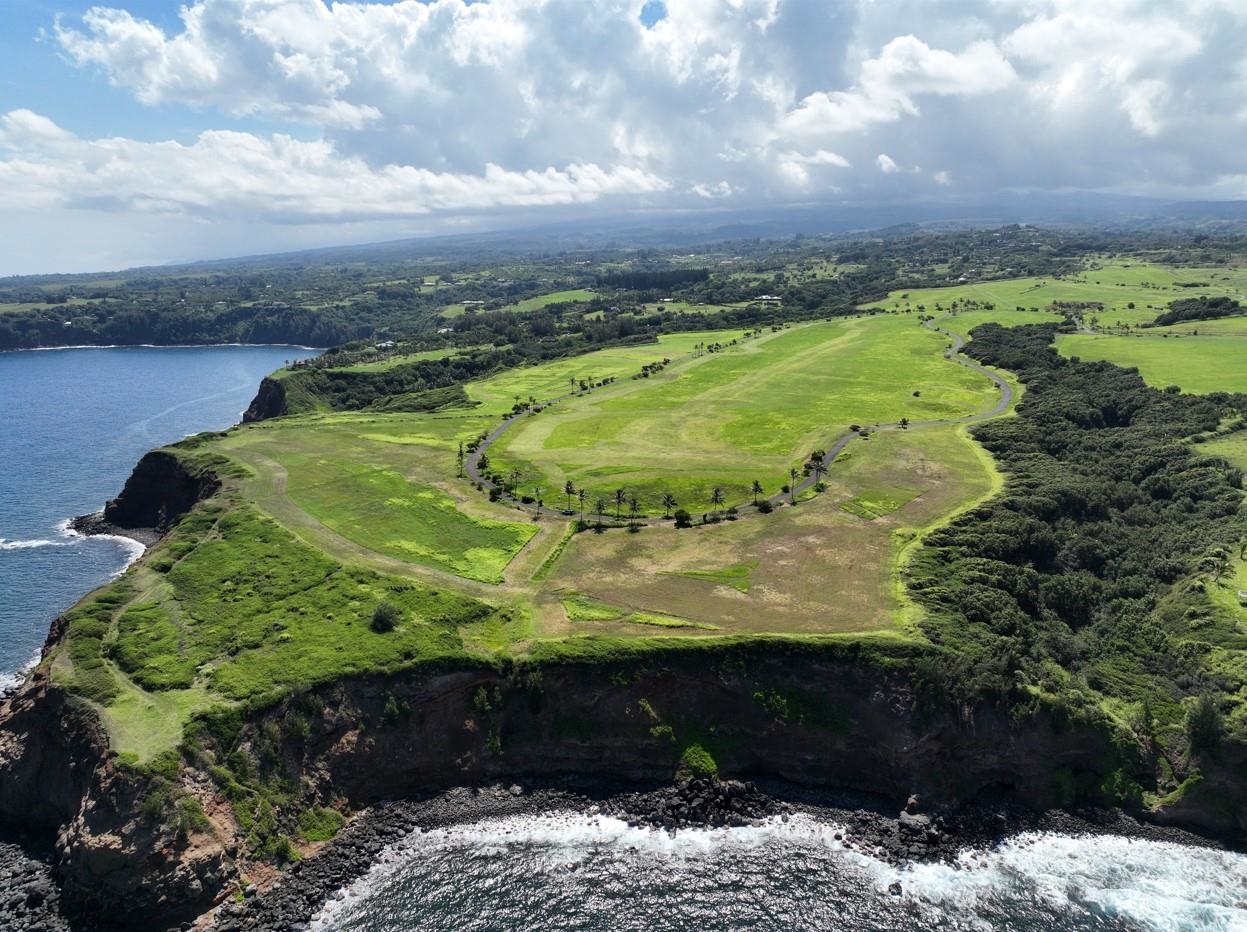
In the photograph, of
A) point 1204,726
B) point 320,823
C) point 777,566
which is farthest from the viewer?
point 777,566

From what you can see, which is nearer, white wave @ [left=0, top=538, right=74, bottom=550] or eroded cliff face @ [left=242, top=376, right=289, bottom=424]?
white wave @ [left=0, top=538, right=74, bottom=550]

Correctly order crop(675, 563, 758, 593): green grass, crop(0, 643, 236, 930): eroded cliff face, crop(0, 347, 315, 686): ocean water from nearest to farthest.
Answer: crop(0, 643, 236, 930): eroded cliff face, crop(675, 563, 758, 593): green grass, crop(0, 347, 315, 686): ocean water

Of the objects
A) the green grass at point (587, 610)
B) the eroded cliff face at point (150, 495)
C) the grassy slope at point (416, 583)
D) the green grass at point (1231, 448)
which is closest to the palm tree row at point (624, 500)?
the grassy slope at point (416, 583)

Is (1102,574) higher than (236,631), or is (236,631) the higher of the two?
(236,631)

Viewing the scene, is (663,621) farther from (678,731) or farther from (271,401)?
(271,401)

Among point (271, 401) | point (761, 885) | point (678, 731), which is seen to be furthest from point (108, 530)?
point (761, 885)

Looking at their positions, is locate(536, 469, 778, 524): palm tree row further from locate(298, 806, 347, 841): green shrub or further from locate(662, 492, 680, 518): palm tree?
locate(298, 806, 347, 841): green shrub

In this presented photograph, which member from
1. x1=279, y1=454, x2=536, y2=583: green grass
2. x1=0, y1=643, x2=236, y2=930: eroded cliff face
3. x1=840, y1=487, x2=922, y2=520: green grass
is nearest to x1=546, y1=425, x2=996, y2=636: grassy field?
x1=840, y1=487, x2=922, y2=520: green grass

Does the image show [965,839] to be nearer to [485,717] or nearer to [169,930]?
[485,717]
